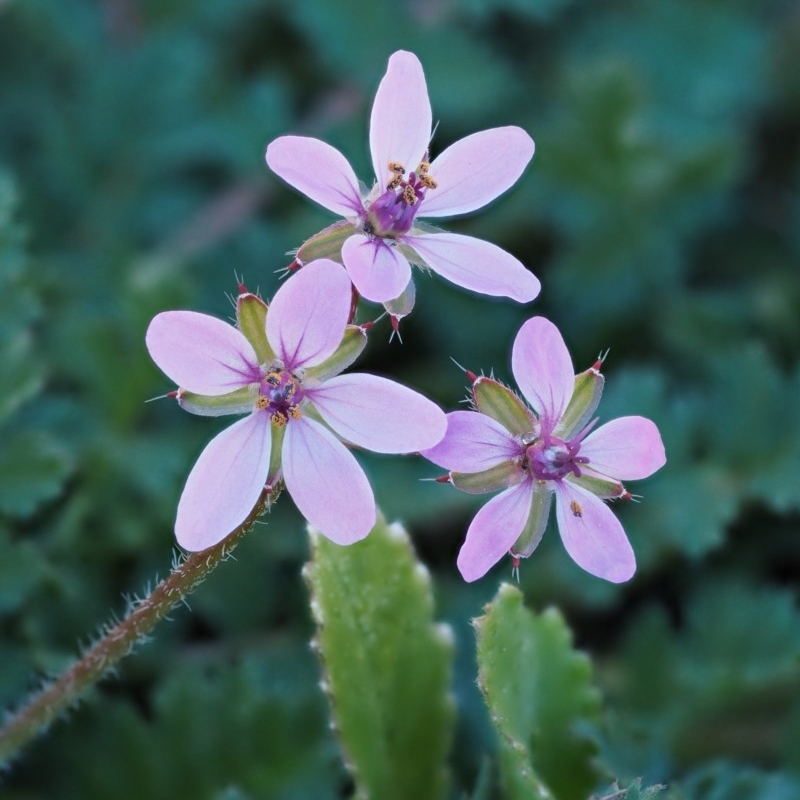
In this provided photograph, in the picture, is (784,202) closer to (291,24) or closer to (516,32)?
(516,32)

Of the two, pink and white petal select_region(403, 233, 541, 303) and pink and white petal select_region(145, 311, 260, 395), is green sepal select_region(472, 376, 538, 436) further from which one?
pink and white petal select_region(145, 311, 260, 395)

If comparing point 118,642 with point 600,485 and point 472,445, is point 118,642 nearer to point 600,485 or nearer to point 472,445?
point 472,445

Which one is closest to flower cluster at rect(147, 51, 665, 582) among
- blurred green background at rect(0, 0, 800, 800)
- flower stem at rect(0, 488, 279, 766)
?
flower stem at rect(0, 488, 279, 766)

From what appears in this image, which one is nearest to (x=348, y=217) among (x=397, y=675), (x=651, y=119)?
(x=397, y=675)

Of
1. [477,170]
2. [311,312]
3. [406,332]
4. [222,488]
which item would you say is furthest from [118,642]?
[406,332]

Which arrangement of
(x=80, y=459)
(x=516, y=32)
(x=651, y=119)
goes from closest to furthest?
(x=80, y=459) → (x=651, y=119) → (x=516, y=32)

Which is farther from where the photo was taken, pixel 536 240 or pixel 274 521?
pixel 536 240

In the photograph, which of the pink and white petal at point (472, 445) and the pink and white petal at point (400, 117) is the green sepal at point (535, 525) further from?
the pink and white petal at point (400, 117)
